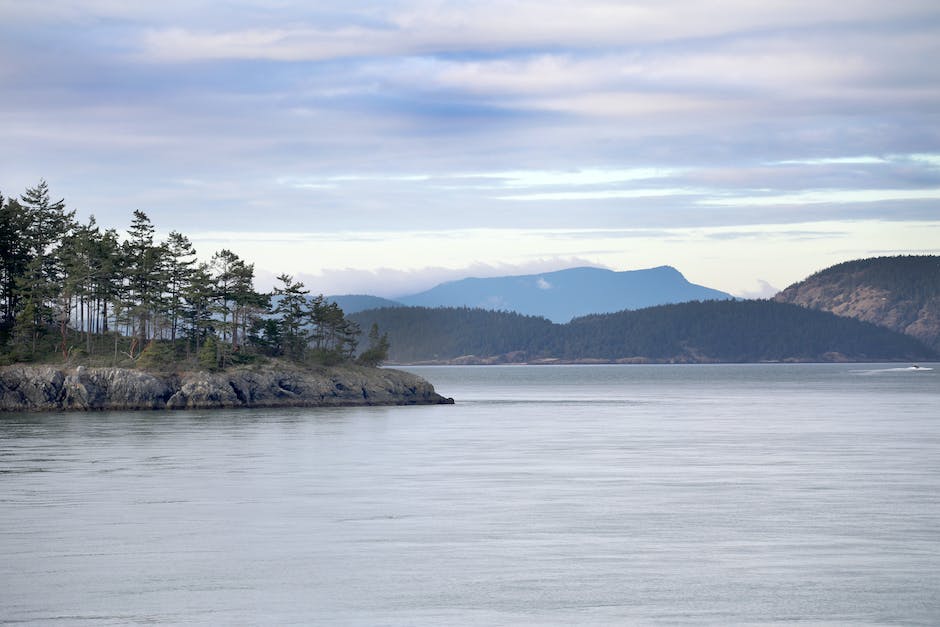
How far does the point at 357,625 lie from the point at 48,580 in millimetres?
9158

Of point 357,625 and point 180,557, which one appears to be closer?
point 357,625

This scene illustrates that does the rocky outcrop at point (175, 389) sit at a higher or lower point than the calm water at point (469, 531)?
higher

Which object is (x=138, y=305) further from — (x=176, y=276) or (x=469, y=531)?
(x=469, y=531)

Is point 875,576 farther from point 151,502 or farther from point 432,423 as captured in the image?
point 432,423

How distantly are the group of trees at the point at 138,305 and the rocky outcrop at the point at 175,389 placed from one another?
4.54m

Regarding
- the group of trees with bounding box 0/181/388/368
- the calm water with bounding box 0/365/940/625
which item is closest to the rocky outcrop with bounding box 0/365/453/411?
the group of trees with bounding box 0/181/388/368

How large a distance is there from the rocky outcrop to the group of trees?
4542 millimetres

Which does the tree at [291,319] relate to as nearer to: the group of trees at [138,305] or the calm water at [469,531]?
the group of trees at [138,305]

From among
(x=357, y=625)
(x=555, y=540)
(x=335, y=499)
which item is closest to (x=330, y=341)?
(x=335, y=499)

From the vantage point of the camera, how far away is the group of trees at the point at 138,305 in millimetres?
127938

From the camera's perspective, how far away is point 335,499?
44.5 meters

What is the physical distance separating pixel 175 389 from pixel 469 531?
87.9 meters

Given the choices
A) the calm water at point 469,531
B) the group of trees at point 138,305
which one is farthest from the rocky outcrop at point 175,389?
the calm water at point 469,531

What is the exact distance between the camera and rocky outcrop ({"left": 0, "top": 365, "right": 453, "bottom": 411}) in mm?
115375
